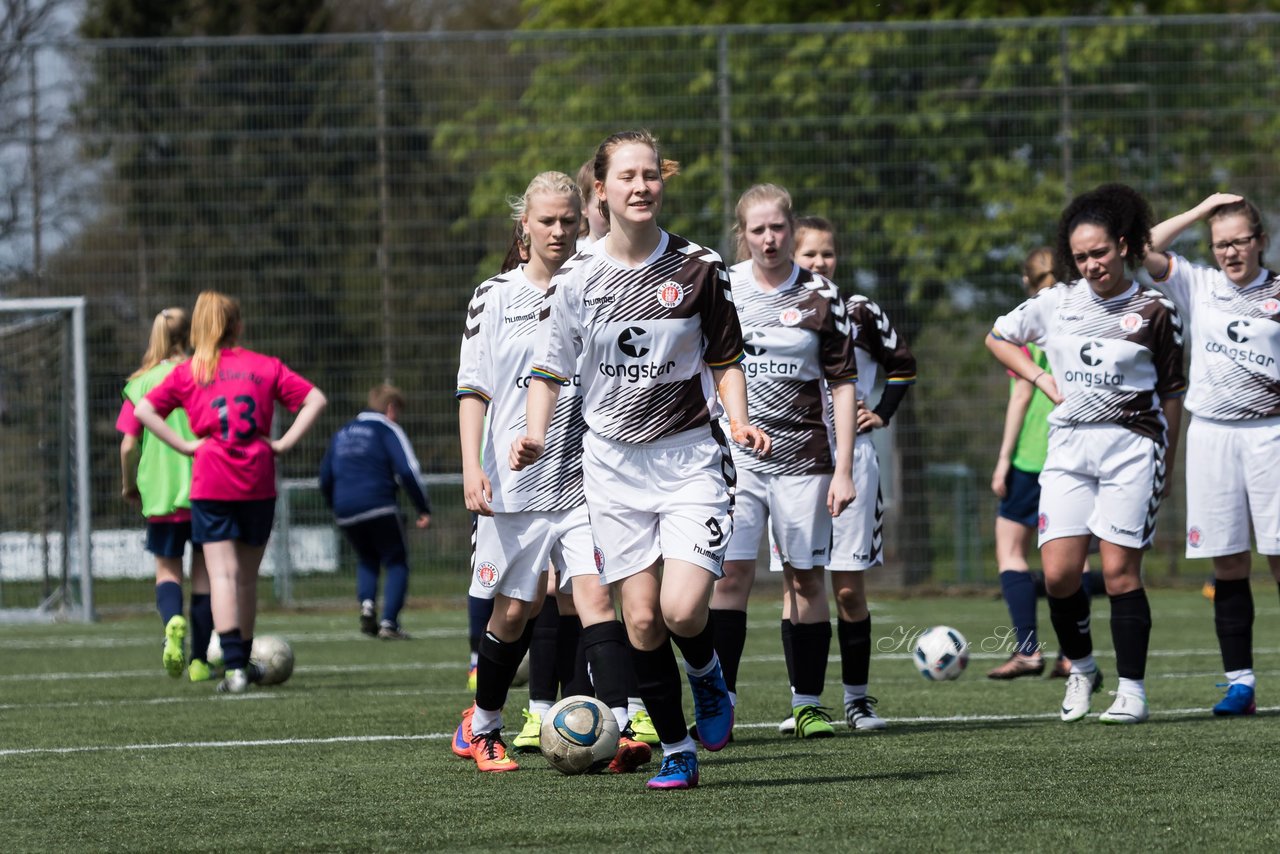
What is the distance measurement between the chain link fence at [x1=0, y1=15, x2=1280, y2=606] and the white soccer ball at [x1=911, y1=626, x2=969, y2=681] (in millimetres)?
8427

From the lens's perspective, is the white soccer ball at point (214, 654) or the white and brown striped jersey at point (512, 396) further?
the white soccer ball at point (214, 654)

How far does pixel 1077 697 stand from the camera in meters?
7.24

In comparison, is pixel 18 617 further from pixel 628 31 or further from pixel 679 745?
pixel 679 745

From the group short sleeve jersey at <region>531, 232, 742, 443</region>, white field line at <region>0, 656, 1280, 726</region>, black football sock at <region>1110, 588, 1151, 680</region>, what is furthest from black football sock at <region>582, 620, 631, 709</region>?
white field line at <region>0, 656, 1280, 726</region>

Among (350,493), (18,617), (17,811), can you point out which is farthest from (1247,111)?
(17,811)

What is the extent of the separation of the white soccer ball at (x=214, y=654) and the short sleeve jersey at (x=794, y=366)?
4002 millimetres

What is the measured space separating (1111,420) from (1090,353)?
27 centimetres

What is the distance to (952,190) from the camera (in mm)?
17516

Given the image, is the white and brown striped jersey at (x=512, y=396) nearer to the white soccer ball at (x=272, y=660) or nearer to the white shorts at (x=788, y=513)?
the white shorts at (x=788, y=513)

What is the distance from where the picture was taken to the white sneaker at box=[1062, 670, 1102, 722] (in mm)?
7199

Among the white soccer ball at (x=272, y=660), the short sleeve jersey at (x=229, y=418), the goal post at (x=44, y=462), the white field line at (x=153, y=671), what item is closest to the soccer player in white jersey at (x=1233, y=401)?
the white field line at (x=153, y=671)

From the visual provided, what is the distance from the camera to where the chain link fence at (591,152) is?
683 inches

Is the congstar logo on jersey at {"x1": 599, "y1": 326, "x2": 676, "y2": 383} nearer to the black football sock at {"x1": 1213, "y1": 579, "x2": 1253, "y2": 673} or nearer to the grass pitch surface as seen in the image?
the grass pitch surface

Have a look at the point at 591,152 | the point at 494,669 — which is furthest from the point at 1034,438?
the point at 591,152
